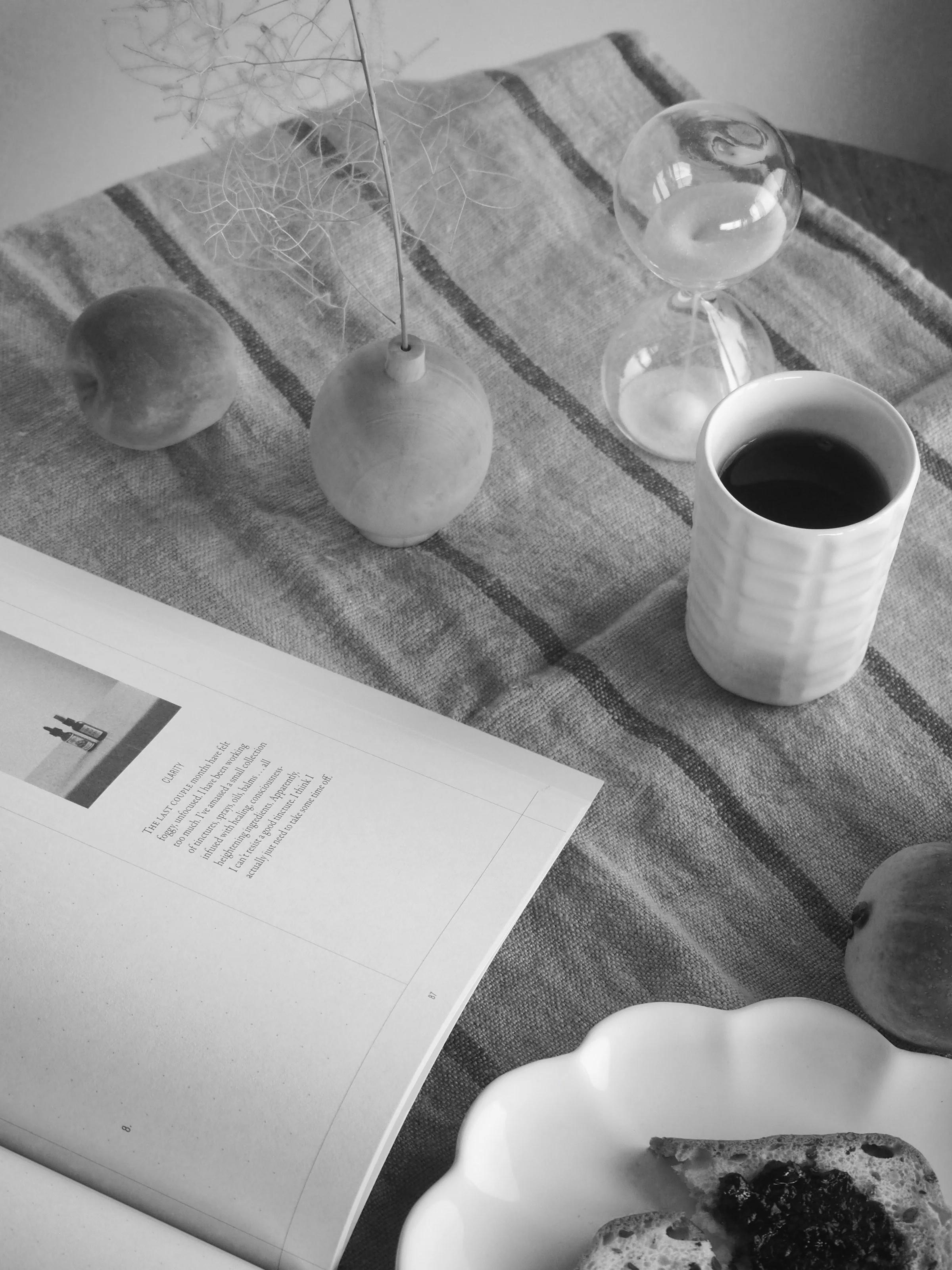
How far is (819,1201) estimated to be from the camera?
35 cm

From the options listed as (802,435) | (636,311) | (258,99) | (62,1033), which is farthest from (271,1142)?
(258,99)

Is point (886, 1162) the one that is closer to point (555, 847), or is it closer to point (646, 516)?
point (555, 847)

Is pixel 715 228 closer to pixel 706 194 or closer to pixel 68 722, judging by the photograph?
pixel 706 194

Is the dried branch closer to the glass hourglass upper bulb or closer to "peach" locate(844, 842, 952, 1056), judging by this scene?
the glass hourglass upper bulb

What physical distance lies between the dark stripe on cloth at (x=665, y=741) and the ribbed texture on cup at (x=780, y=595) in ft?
0.12

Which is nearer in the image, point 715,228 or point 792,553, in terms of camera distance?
point 792,553

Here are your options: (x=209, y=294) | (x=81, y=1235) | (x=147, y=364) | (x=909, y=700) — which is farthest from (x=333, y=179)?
(x=81, y=1235)

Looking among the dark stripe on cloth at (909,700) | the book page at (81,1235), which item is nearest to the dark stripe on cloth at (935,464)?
the dark stripe on cloth at (909,700)

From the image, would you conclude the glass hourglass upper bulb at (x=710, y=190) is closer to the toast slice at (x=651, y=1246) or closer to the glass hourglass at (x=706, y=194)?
the glass hourglass at (x=706, y=194)

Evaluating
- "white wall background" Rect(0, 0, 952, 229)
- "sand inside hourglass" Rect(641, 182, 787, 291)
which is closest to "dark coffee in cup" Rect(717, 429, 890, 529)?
"sand inside hourglass" Rect(641, 182, 787, 291)

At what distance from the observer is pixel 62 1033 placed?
0.39 metres

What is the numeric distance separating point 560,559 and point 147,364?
0.68ft

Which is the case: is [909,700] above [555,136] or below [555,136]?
below

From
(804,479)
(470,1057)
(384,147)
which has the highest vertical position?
(384,147)
